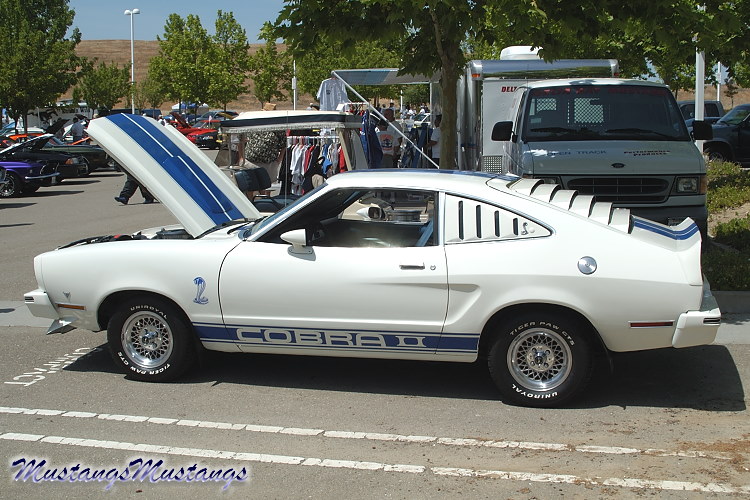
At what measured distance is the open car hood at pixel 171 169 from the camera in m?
6.88

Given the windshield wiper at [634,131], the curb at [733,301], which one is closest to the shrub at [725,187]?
the windshield wiper at [634,131]

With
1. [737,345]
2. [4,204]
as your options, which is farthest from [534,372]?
[4,204]

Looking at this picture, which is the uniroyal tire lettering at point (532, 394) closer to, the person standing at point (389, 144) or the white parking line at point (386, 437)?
the white parking line at point (386, 437)

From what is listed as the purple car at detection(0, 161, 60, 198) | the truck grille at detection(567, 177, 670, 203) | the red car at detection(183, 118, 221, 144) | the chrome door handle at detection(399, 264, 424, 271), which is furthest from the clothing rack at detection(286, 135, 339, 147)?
the red car at detection(183, 118, 221, 144)

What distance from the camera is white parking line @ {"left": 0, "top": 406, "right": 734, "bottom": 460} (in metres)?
5.04

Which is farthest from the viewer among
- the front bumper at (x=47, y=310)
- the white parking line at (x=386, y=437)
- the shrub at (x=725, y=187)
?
the shrub at (x=725, y=187)

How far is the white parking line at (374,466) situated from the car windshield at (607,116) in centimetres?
587

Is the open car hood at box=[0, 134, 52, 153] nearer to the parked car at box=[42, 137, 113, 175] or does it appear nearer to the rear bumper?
the parked car at box=[42, 137, 113, 175]

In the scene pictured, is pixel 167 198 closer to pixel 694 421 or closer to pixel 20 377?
pixel 20 377

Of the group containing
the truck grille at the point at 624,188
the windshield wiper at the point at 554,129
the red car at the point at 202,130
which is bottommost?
the truck grille at the point at 624,188

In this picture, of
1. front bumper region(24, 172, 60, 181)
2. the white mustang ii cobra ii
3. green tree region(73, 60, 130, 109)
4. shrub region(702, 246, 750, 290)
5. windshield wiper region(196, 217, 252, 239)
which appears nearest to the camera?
the white mustang ii cobra ii

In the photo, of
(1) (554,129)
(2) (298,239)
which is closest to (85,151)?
(1) (554,129)

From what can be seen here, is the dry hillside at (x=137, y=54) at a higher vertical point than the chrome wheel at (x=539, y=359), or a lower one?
higher

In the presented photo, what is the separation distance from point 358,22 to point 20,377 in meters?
4.96
